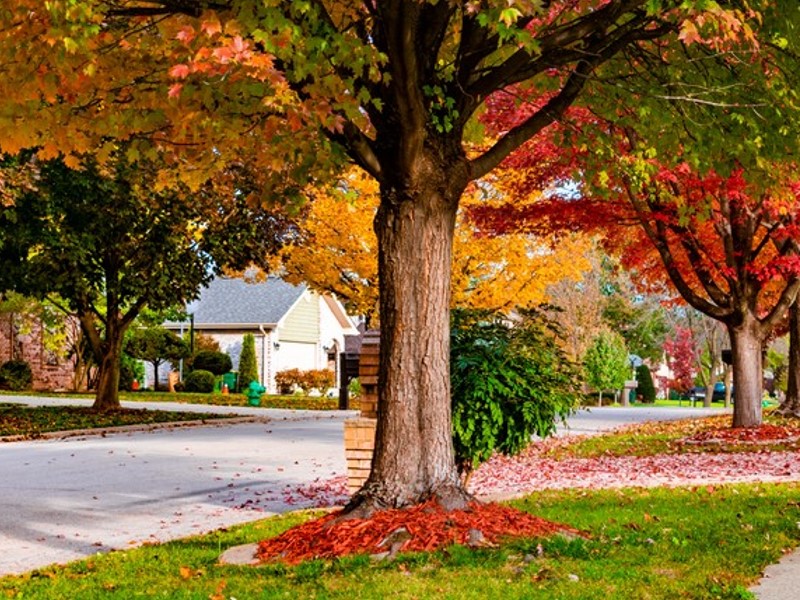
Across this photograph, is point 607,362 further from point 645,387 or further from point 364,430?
point 364,430

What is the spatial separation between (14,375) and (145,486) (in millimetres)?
35051

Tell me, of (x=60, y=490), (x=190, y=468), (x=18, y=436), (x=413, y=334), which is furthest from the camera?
(x=18, y=436)

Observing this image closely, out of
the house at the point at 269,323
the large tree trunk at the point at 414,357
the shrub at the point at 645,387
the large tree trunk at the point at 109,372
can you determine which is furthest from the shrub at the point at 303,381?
the large tree trunk at the point at 414,357

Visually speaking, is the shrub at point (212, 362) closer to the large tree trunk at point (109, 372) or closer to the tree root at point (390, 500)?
the large tree trunk at point (109, 372)

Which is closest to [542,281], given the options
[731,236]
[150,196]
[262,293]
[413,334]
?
[731,236]

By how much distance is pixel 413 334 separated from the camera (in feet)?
28.2

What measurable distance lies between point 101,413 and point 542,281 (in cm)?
1250

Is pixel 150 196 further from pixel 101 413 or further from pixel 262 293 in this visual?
pixel 262 293

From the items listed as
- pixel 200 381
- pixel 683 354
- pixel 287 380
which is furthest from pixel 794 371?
pixel 683 354

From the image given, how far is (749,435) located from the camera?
2041 centimetres

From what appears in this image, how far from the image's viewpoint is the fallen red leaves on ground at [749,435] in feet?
65.0

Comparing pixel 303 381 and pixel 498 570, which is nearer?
pixel 498 570

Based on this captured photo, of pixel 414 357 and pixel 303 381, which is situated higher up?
pixel 303 381

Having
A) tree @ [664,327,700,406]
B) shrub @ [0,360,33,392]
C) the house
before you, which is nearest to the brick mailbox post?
shrub @ [0,360,33,392]
